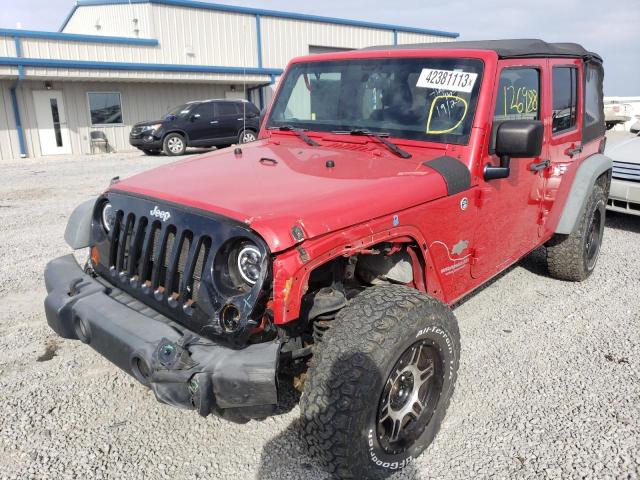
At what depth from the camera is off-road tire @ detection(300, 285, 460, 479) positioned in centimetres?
225

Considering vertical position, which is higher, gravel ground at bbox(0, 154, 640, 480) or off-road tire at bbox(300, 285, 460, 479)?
off-road tire at bbox(300, 285, 460, 479)

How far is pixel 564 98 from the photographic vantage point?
424cm

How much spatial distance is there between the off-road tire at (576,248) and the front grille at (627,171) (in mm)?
1739

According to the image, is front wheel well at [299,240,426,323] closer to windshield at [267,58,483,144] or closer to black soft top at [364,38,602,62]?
windshield at [267,58,483,144]

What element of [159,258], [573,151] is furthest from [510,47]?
[159,258]

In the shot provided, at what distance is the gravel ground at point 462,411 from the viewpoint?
8.66ft

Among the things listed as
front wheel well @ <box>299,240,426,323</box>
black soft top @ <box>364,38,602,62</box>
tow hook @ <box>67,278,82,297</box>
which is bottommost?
tow hook @ <box>67,278,82,297</box>

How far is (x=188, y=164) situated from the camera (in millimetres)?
3451

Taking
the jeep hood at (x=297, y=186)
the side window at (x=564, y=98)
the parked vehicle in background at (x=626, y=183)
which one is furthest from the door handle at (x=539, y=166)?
the parked vehicle in background at (x=626, y=183)

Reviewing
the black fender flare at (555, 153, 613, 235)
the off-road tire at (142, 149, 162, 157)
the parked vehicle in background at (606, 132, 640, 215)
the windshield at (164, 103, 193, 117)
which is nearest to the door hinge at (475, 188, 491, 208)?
the black fender flare at (555, 153, 613, 235)

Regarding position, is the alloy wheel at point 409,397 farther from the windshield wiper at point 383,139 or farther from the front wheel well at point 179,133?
the front wheel well at point 179,133

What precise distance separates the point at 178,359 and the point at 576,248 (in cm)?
373

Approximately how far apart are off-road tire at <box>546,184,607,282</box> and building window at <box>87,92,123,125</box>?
19.5 metres

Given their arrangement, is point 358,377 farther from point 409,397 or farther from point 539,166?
point 539,166
